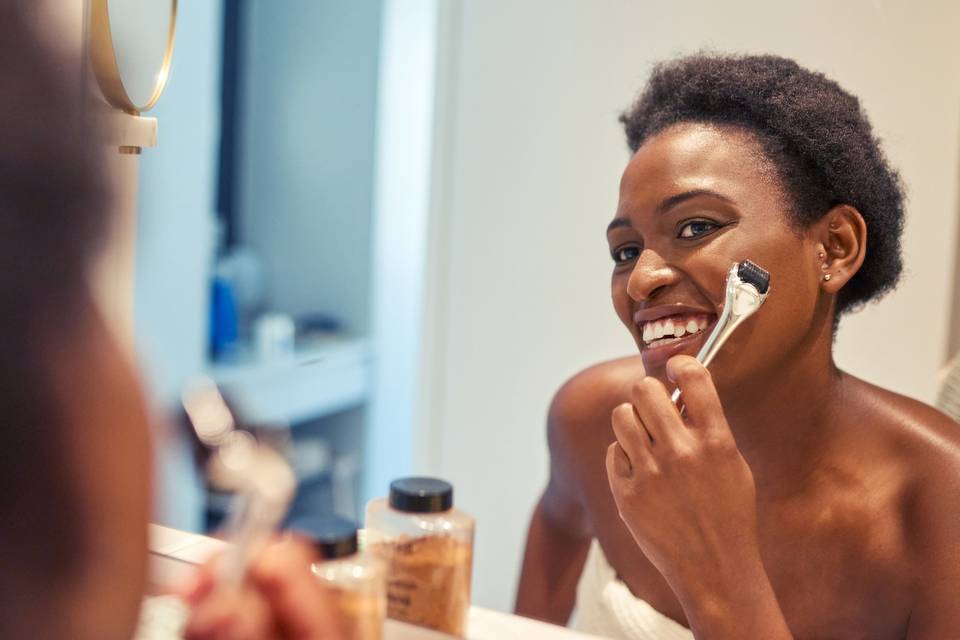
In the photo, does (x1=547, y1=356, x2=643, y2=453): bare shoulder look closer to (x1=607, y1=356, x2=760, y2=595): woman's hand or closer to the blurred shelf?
(x1=607, y1=356, x2=760, y2=595): woman's hand

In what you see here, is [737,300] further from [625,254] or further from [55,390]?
[55,390]

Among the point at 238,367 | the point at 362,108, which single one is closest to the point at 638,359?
the point at 238,367

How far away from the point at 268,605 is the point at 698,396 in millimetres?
270

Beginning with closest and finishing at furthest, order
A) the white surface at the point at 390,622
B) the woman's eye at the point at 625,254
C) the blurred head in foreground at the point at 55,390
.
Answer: the blurred head in foreground at the point at 55,390, the white surface at the point at 390,622, the woman's eye at the point at 625,254

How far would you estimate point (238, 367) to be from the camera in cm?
158

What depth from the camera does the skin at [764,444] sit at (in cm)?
50

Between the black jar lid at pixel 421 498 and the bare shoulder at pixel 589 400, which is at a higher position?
the bare shoulder at pixel 589 400

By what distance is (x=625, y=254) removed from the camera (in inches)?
23.5

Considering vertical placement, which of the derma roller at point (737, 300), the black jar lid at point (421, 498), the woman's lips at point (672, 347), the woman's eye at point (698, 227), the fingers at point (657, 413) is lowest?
the black jar lid at point (421, 498)

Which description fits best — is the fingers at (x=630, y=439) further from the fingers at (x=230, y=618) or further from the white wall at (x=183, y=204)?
the white wall at (x=183, y=204)

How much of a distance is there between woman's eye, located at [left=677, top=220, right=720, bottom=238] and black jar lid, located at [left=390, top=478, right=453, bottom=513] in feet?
0.66

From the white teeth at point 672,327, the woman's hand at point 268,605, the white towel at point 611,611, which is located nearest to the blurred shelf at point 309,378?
the white towel at point 611,611

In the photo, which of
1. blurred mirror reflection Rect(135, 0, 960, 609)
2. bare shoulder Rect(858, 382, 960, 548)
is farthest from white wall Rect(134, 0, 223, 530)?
bare shoulder Rect(858, 382, 960, 548)

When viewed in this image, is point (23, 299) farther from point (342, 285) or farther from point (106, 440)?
point (342, 285)
